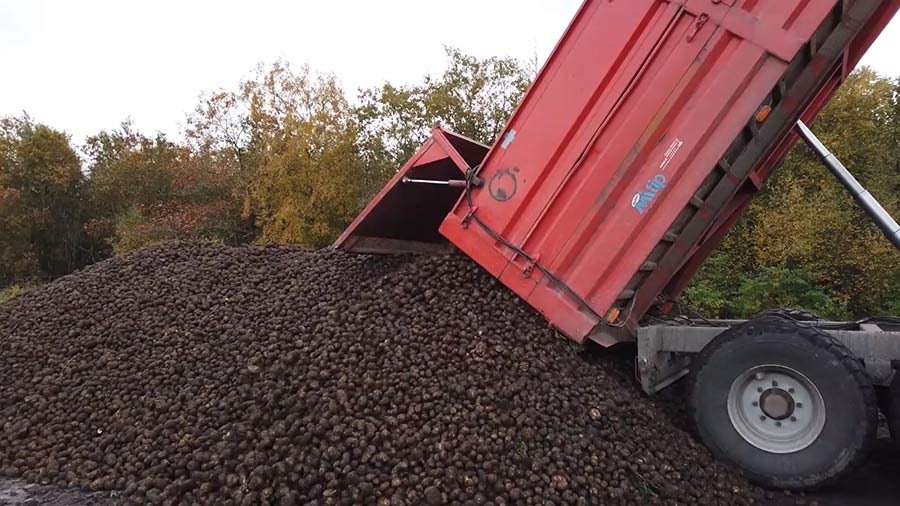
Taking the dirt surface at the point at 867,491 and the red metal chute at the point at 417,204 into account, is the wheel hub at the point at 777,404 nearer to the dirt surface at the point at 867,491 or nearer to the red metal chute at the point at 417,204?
→ the dirt surface at the point at 867,491

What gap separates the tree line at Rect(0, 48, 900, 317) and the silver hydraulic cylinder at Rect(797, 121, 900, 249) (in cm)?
545

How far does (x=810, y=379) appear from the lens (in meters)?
3.26

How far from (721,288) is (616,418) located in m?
7.98

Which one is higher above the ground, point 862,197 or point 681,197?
point 862,197

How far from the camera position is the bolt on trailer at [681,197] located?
10.8ft

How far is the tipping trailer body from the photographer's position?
3.38 m

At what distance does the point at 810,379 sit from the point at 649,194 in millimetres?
1351

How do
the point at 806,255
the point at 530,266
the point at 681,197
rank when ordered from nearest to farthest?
the point at 681,197 → the point at 530,266 → the point at 806,255

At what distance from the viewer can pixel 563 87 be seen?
3.78 metres

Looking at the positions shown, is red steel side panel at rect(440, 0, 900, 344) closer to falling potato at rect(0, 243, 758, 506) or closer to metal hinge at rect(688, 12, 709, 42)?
metal hinge at rect(688, 12, 709, 42)

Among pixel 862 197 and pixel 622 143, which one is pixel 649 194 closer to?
pixel 622 143

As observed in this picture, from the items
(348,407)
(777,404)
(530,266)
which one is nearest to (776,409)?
(777,404)

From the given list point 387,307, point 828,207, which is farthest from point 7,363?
point 828,207

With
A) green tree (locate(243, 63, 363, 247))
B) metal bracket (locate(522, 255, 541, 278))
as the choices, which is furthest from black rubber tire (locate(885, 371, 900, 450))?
green tree (locate(243, 63, 363, 247))
